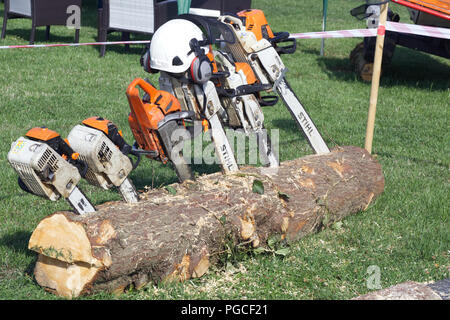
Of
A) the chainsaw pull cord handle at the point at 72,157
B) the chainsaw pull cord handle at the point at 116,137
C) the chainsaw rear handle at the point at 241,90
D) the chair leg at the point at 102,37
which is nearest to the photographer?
the chainsaw pull cord handle at the point at 72,157

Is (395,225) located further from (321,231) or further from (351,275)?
(351,275)

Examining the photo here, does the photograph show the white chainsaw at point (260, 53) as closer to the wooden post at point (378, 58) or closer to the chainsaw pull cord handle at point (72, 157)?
the wooden post at point (378, 58)

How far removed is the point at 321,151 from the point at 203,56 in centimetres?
175

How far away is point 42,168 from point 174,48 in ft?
4.75

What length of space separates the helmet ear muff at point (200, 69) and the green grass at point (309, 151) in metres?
1.38

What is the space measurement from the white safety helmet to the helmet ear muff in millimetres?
45

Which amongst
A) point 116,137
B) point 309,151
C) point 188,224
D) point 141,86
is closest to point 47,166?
point 116,137

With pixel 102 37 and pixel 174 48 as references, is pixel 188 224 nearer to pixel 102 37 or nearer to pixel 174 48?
pixel 174 48

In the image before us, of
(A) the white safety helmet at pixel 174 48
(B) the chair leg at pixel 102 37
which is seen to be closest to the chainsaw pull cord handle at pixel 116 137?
(A) the white safety helmet at pixel 174 48

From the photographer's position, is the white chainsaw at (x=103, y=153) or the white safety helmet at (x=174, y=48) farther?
the white safety helmet at (x=174, y=48)

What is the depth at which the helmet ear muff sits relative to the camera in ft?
14.3

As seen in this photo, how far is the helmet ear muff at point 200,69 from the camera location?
14.3ft

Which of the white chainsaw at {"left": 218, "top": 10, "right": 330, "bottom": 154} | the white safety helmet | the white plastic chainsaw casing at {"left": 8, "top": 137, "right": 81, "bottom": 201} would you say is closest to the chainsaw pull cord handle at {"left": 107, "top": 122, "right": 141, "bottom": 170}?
Answer: the white plastic chainsaw casing at {"left": 8, "top": 137, "right": 81, "bottom": 201}

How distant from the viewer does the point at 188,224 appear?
3877 mm
